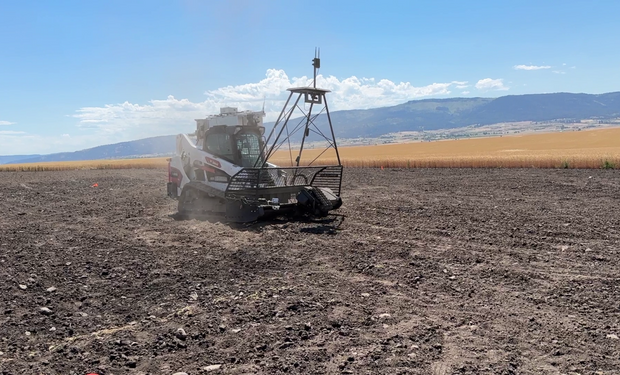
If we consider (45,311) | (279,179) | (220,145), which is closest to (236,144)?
(220,145)

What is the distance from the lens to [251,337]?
4828mm

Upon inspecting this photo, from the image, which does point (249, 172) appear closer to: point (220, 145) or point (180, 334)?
point (220, 145)

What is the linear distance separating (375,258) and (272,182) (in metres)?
4.64

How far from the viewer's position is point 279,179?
12242 millimetres

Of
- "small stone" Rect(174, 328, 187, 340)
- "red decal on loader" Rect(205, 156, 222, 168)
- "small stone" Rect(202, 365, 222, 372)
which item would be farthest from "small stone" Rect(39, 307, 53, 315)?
"red decal on loader" Rect(205, 156, 222, 168)

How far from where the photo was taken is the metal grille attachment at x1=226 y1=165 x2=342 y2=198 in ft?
36.0

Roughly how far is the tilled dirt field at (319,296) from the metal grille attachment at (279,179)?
0.90 meters

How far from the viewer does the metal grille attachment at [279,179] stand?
1098 cm

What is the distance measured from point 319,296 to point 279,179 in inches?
255

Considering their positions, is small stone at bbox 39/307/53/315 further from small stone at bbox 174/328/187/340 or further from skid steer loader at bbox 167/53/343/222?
skid steer loader at bbox 167/53/343/222

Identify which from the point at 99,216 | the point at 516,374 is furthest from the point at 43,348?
the point at 99,216

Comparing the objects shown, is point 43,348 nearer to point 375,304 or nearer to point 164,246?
point 375,304

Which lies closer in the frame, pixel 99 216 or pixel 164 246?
pixel 164 246

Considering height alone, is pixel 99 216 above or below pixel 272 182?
below
